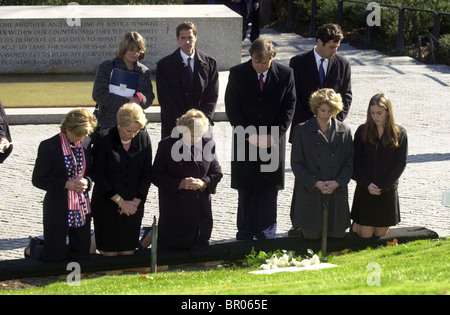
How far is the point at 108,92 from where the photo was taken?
31.3 ft

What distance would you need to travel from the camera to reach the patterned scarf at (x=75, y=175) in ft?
26.4

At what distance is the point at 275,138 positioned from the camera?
9141mm

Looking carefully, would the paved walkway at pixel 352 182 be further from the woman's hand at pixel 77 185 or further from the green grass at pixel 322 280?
the green grass at pixel 322 280

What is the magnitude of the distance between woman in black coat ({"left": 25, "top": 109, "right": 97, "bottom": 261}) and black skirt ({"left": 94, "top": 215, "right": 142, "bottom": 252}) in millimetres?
215

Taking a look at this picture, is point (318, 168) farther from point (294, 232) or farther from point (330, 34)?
point (330, 34)

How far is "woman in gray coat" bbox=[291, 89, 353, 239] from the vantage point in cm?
867

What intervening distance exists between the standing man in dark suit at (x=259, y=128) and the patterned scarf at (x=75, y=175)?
1.73m

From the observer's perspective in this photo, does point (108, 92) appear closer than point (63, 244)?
No

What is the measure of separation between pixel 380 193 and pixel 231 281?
85.5 inches

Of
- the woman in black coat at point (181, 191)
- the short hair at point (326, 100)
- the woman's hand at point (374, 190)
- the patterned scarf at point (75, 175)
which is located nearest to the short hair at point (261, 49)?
the short hair at point (326, 100)

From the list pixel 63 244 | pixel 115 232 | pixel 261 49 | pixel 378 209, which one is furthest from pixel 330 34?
pixel 63 244

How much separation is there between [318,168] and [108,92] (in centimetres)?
237

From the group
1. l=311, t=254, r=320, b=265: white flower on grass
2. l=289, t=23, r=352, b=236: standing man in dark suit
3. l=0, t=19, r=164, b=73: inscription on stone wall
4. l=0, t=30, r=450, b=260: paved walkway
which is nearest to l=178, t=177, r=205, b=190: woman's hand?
l=0, t=30, r=450, b=260: paved walkway

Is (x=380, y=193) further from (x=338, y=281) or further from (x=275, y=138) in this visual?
(x=338, y=281)
